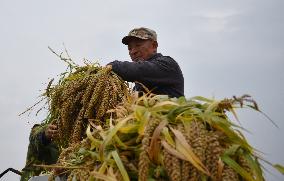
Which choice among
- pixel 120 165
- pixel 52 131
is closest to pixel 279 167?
pixel 120 165

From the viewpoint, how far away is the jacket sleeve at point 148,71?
15.0 feet

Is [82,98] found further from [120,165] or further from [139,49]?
[120,165]

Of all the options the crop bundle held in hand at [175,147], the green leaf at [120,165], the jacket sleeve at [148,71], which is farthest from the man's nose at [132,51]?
the green leaf at [120,165]

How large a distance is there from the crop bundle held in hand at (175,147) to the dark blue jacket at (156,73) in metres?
1.93

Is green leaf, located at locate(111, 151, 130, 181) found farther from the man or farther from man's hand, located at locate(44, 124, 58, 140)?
man's hand, located at locate(44, 124, 58, 140)

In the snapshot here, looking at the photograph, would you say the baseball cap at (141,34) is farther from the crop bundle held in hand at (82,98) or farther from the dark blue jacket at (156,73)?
the crop bundle held in hand at (82,98)

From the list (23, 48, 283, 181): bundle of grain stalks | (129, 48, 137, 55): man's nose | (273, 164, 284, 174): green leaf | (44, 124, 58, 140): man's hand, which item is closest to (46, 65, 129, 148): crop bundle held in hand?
(44, 124, 58, 140): man's hand

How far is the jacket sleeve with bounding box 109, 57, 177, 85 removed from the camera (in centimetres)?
458

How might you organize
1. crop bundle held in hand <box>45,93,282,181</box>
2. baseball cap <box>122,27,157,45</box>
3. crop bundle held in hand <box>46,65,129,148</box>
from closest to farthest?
crop bundle held in hand <box>45,93,282,181</box> < crop bundle held in hand <box>46,65,129,148</box> < baseball cap <box>122,27,157,45</box>

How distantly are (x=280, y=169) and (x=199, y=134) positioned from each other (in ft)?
1.38

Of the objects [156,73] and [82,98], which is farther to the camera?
[156,73]

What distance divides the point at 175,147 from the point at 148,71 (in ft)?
8.14

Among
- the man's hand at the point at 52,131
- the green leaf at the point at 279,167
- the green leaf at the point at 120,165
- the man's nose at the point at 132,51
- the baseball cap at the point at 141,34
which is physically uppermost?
the baseball cap at the point at 141,34

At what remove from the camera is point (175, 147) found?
7.41ft
